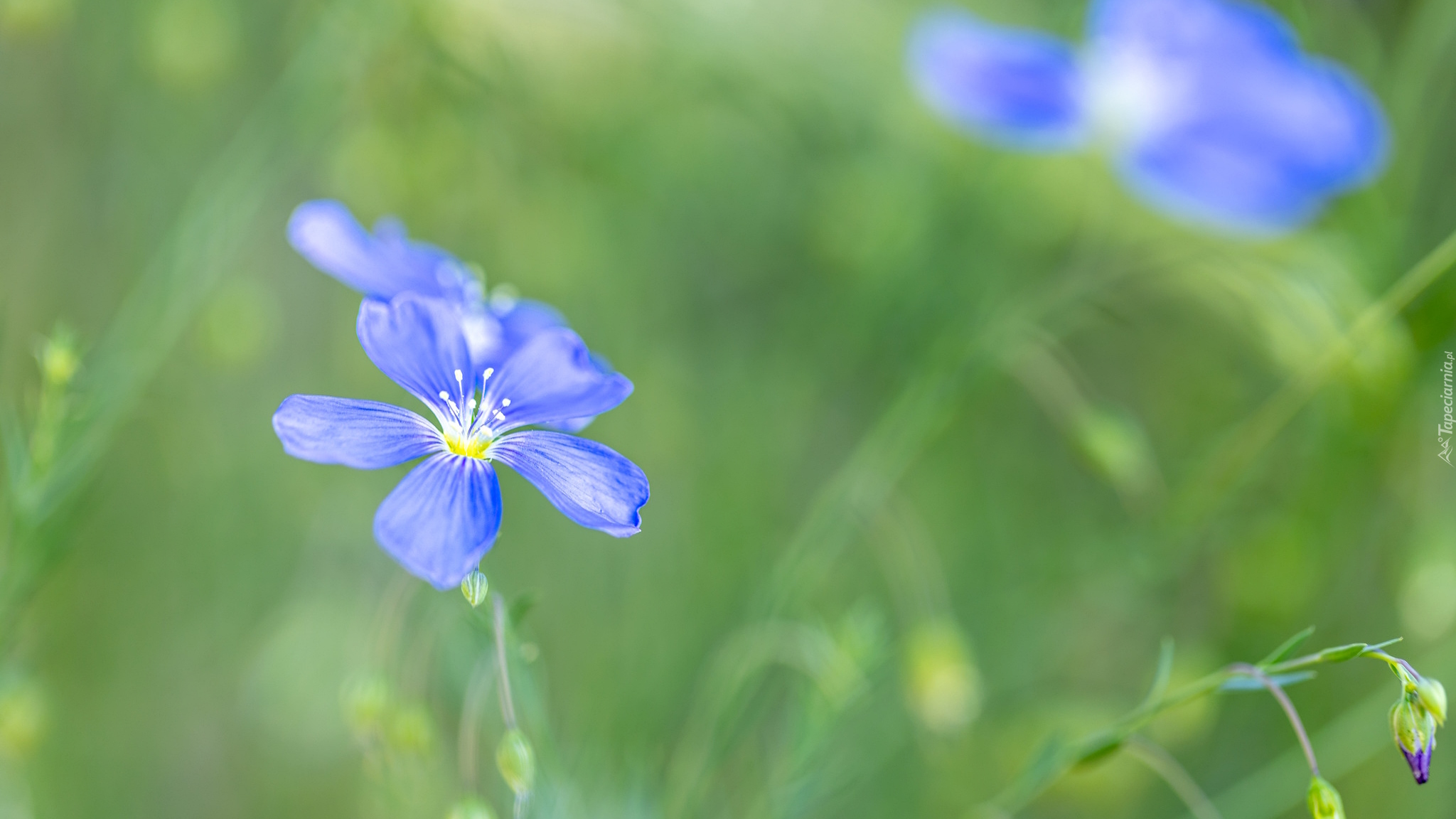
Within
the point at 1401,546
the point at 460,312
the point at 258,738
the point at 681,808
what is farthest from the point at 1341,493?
the point at 258,738

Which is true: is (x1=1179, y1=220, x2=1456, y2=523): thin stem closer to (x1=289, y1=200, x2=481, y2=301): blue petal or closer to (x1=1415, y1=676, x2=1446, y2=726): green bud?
(x1=1415, y1=676, x2=1446, y2=726): green bud

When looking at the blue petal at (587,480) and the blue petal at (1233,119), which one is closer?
the blue petal at (587,480)

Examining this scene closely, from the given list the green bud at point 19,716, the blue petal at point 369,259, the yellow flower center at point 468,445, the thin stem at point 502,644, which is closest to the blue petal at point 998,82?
the blue petal at point 369,259

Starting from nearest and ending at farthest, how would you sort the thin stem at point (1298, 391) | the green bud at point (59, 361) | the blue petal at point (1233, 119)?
the green bud at point (59, 361), the thin stem at point (1298, 391), the blue petal at point (1233, 119)

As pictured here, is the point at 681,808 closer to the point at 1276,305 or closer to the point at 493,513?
the point at 493,513

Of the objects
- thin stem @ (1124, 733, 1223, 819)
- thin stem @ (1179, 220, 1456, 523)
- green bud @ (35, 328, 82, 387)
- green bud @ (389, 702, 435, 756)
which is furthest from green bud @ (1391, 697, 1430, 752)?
green bud @ (35, 328, 82, 387)

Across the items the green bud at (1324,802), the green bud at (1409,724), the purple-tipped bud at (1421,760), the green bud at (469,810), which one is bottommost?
the green bud at (469,810)

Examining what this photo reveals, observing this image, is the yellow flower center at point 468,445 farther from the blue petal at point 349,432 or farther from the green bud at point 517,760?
the green bud at point 517,760
